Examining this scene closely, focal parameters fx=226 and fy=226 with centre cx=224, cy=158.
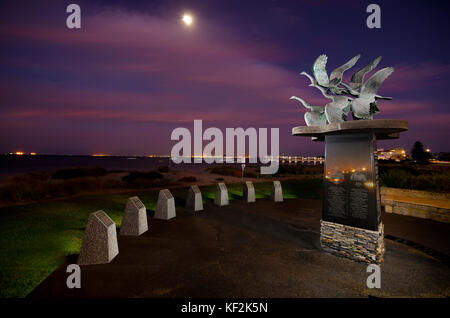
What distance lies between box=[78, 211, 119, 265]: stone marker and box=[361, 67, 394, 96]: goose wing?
6799 mm

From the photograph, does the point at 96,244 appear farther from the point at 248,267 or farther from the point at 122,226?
the point at 248,267

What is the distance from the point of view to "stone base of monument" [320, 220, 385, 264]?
5.15m

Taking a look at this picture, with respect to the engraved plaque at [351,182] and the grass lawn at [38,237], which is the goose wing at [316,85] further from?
the grass lawn at [38,237]

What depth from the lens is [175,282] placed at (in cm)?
431

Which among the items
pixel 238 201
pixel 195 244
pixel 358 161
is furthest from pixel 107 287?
pixel 238 201

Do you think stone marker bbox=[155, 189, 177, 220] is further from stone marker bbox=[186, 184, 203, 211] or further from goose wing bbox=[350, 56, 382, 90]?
goose wing bbox=[350, 56, 382, 90]

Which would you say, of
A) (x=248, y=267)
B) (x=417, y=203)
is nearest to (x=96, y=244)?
(x=248, y=267)

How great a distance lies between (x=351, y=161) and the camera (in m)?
5.51

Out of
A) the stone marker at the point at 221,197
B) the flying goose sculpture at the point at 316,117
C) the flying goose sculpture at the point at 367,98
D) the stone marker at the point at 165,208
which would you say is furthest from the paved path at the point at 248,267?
the flying goose sculpture at the point at 367,98

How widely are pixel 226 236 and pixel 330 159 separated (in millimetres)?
3761

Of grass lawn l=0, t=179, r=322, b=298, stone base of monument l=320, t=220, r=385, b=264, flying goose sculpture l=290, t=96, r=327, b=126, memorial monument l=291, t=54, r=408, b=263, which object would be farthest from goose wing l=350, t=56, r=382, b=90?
grass lawn l=0, t=179, r=322, b=298

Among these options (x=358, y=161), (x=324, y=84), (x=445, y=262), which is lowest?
(x=445, y=262)
